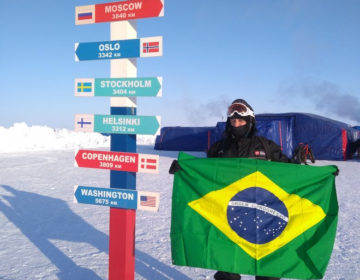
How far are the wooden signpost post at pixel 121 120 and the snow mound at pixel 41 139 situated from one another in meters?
17.9

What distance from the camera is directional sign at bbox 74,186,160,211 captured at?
288 cm

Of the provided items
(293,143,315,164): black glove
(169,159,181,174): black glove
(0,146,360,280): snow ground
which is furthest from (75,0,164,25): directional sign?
(293,143,315,164): black glove

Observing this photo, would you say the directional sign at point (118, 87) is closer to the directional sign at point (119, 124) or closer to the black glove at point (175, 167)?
the directional sign at point (119, 124)

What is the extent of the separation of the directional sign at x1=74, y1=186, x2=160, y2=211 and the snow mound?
17.8 meters

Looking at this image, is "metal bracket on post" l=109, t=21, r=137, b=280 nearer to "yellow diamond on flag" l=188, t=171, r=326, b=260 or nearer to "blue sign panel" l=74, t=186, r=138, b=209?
"blue sign panel" l=74, t=186, r=138, b=209

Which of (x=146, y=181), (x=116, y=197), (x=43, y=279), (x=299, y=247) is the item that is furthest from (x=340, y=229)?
(x=146, y=181)

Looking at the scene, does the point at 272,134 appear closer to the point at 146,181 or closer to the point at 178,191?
the point at 146,181

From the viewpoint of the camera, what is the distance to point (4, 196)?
712 cm

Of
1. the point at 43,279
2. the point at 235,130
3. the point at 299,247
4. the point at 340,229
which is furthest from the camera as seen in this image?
the point at 340,229

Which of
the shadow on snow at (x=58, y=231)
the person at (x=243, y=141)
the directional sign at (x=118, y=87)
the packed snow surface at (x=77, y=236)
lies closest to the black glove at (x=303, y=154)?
the packed snow surface at (x=77, y=236)

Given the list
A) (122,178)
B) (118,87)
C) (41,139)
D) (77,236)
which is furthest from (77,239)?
(41,139)

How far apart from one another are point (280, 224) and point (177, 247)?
3.40ft

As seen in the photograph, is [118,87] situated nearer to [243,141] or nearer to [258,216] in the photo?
[243,141]

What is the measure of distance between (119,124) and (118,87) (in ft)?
1.21
